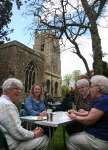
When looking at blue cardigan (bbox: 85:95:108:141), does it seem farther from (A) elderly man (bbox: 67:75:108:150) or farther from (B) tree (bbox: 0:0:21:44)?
(B) tree (bbox: 0:0:21:44)

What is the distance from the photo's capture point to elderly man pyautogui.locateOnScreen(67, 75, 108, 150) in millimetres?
3656

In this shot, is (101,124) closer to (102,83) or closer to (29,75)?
(102,83)

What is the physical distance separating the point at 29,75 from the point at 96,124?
93.0ft

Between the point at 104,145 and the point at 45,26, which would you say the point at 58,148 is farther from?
the point at 45,26

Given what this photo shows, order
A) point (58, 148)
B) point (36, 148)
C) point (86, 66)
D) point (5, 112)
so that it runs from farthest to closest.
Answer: point (86, 66)
point (58, 148)
point (36, 148)
point (5, 112)

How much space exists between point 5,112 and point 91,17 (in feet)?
26.8

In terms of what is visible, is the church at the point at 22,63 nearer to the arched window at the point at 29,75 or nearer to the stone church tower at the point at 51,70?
the arched window at the point at 29,75

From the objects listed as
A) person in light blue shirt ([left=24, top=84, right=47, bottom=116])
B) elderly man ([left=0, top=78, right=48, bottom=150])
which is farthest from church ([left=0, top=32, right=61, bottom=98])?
elderly man ([left=0, top=78, right=48, bottom=150])

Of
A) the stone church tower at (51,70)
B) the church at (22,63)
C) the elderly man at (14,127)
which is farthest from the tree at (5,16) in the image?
the elderly man at (14,127)

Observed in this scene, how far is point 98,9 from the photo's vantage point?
11.7m

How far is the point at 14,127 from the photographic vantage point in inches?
139

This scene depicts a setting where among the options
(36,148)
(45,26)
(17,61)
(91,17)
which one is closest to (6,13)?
(17,61)

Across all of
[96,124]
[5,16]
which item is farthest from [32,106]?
[5,16]

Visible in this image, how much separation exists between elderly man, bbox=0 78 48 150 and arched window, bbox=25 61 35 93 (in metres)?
26.2
